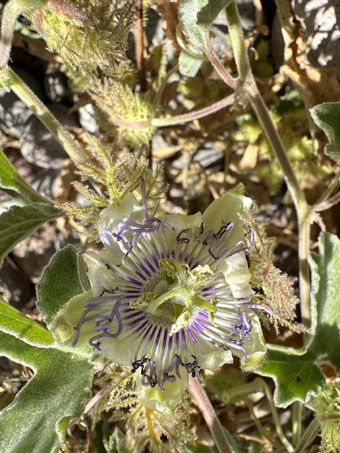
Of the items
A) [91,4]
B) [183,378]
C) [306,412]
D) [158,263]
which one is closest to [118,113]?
[91,4]

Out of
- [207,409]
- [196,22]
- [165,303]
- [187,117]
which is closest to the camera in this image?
[165,303]

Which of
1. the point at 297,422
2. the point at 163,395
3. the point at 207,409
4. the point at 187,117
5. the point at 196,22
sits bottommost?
the point at 297,422

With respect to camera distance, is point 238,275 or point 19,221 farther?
point 19,221

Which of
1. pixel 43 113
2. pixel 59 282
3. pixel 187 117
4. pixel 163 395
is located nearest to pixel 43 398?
pixel 59 282

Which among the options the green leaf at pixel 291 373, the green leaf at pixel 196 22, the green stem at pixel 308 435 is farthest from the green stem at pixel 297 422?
the green leaf at pixel 196 22

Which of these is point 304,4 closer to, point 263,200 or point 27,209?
point 263,200

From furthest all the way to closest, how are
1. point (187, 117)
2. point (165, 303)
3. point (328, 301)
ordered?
point (187, 117), point (328, 301), point (165, 303)

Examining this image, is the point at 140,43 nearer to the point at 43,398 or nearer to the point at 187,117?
the point at 187,117

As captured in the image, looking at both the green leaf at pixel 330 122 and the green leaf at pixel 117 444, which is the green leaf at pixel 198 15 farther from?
the green leaf at pixel 117 444
